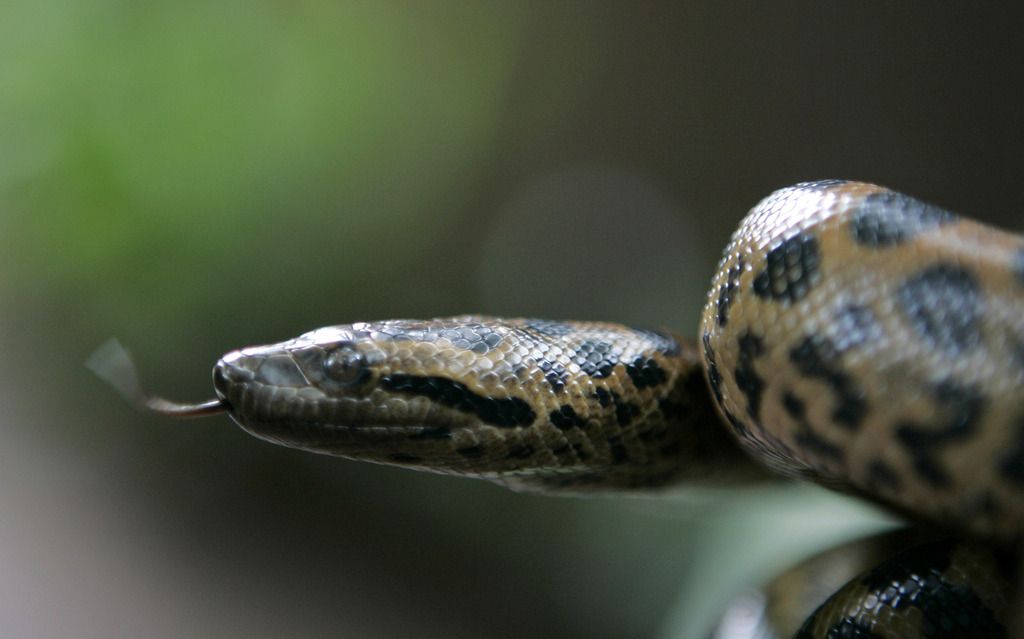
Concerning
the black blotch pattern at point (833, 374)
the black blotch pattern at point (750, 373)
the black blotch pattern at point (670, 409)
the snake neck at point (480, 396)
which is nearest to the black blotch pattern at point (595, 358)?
the snake neck at point (480, 396)

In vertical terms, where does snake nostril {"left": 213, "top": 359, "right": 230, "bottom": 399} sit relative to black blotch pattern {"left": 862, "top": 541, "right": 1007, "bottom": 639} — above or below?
above

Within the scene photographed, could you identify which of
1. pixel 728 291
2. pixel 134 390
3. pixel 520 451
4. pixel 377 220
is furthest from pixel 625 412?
pixel 377 220

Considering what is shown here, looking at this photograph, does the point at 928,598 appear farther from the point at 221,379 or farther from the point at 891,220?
the point at 221,379

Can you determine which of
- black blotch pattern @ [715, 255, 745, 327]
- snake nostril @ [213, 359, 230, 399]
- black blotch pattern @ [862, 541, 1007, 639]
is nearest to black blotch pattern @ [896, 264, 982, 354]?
black blotch pattern @ [715, 255, 745, 327]

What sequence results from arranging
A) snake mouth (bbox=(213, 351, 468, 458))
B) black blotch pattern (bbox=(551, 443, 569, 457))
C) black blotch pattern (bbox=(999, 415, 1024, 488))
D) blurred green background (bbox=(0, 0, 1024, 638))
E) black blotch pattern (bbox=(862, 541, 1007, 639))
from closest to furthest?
black blotch pattern (bbox=(999, 415, 1024, 488)), black blotch pattern (bbox=(862, 541, 1007, 639)), snake mouth (bbox=(213, 351, 468, 458)), black blotch pattern (bbox=(551, 443, 569, 457)), blurred green background (bbox=(0, 0, 1024, 638))

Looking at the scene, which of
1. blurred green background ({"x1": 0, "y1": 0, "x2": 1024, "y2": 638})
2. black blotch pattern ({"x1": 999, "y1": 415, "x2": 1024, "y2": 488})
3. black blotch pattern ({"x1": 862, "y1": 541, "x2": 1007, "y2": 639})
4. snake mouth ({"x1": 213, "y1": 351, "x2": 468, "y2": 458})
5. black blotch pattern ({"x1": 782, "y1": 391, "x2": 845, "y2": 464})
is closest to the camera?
black blotch pattern ({"x1": 999, "y1": 415, "x2": 1024, "y2": 488})

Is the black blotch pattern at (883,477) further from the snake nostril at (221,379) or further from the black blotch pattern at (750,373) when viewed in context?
the snake nostril at (221,379)

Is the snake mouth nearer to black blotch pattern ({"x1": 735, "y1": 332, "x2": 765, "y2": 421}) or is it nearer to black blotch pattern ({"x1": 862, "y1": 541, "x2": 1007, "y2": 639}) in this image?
black blotch pattern ({"x1": 735, "y1": 332, "x2": 765, "y2": 421})
